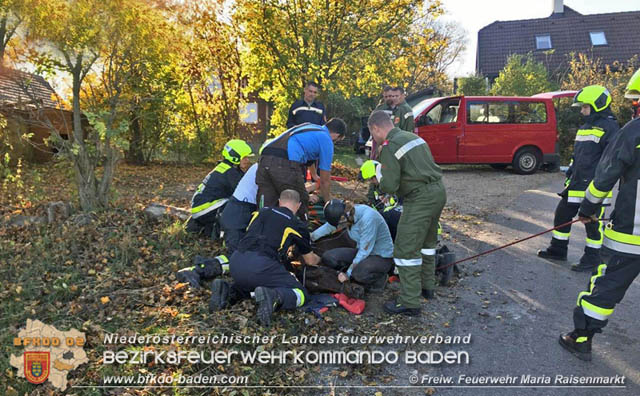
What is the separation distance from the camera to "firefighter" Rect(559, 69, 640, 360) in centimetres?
313

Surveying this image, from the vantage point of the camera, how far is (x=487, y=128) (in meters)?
11.7

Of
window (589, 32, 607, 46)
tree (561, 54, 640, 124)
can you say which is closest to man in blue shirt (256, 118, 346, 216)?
tree (561, 54, 640, 124)

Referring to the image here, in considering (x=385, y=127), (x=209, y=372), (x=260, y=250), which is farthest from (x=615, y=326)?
(x=209, y=372)

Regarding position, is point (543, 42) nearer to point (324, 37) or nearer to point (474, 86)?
point (474, 86)

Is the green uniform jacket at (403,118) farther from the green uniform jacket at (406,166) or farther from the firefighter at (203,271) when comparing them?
the firefighter at (203,271)

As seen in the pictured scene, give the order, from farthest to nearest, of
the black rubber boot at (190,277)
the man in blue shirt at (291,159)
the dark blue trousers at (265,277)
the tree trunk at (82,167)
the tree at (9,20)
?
1. the tree trunk at (82,167)
2. the tree at (9,20)
3. the man in blue shirt at (291,159)
4. the black rubber boot at (190,277)
5. the dark blue trousers at (265,277)

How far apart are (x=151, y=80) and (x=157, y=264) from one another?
11.2 feet

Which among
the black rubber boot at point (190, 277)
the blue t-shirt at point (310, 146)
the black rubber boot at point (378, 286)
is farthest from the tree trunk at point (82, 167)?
the black rubber boot at point (378, 286)

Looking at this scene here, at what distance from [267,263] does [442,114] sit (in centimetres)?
920

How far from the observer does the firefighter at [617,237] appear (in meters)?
3.13

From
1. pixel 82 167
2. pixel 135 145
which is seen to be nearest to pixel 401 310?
pixel 82 167

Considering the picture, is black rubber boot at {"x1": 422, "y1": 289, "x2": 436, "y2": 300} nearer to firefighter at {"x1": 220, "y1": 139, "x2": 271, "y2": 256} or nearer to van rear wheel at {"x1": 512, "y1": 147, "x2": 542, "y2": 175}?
firefighter at {"x1": 220, "y1": 139, "x2": 271, "y2": 256}

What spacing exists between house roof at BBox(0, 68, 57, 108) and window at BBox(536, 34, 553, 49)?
91.5ft

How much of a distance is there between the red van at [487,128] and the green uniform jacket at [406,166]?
8018mm
